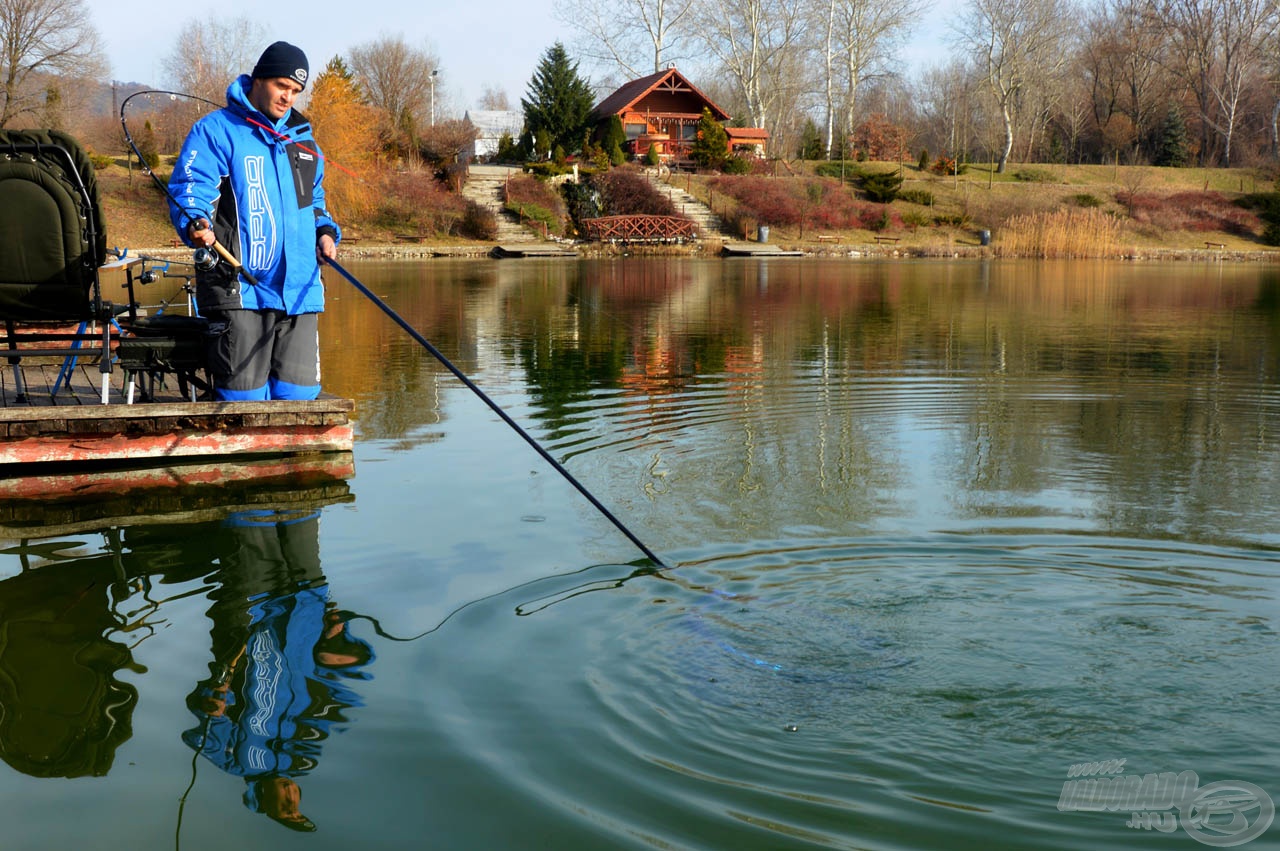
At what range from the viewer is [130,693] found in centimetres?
404

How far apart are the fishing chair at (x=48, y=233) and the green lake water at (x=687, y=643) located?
6.03ft

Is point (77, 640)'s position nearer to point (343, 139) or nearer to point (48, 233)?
point (48, 233)

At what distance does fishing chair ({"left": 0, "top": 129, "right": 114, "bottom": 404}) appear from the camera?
22.7 feet

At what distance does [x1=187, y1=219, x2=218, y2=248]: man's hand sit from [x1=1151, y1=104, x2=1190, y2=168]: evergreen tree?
7050 cm

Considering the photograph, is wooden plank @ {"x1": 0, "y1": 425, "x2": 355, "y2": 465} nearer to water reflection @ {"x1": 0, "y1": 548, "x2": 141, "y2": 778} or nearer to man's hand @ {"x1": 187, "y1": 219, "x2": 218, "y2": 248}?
man's hand @ {"x1": 187, "y1": 219, "x2": 218, "y2": 248}

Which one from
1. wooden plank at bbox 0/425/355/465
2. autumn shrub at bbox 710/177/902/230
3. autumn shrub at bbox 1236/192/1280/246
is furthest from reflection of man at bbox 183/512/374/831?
autumn shrub at bbox 1236/192/1280/246

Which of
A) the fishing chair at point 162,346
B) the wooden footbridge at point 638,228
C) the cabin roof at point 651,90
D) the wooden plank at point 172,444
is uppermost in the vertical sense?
the cabin roof at point 651,90

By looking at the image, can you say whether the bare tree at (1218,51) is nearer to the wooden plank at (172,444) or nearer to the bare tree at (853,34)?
the bare tree at (853,34)

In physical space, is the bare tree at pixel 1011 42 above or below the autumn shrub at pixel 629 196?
above

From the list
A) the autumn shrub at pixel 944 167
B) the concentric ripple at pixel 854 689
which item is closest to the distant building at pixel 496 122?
the autumn shrub at pixel 944 167

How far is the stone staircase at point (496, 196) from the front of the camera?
148 feet

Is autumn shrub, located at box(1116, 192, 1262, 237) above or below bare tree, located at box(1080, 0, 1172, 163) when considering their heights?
below

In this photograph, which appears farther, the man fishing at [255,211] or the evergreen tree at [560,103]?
the evergreen tree at [560,103]

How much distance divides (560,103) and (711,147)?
7.83 metres
